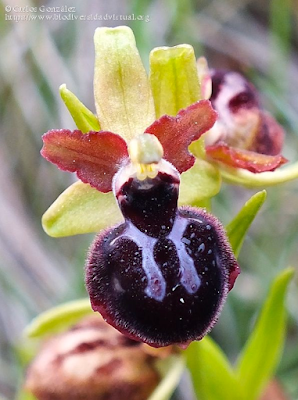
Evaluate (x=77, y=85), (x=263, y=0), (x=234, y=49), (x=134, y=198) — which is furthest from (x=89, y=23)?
(x=134, y=198)

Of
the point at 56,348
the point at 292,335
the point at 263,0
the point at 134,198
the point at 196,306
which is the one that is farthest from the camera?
the point at 263,0

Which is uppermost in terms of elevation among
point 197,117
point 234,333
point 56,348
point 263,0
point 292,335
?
→ point 197,117

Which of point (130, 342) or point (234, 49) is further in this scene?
point (234, 49)

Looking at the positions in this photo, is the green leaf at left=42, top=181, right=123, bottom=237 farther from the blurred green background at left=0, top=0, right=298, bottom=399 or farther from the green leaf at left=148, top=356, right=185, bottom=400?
the blurred green background at left=0, top=0, right=298, bottom=399

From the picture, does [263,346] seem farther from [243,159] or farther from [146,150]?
[146,150]

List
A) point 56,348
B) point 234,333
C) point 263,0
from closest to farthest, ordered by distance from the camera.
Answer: point 56,348, point 234,333, point 263,0

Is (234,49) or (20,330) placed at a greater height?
(234,49)

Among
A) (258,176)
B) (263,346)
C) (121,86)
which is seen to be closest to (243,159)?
(258,176)

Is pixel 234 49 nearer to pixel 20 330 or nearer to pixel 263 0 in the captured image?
pixel 263 0

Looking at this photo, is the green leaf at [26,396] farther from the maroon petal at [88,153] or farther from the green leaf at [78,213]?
the maroon petal at [88,153]
